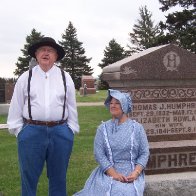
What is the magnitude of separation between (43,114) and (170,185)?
1.76 m

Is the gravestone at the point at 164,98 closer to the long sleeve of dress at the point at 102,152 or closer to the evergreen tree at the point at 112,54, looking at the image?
the long sleeve of dress at the point at 102,152

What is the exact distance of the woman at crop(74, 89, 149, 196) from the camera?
15.6 ft

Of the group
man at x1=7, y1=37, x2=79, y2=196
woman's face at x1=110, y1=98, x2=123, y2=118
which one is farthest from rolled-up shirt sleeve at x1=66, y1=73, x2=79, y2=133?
woman's face at x1=110, y1=98, x2=123, y2=118

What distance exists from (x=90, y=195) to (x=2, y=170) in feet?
10.4

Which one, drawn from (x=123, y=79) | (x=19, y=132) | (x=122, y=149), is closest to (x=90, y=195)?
(x=122, y=149)

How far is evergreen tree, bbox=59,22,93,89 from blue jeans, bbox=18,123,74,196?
51046mm

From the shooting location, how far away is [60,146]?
461cm

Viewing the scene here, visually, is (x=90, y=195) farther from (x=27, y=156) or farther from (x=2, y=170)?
(x=2, y=170)

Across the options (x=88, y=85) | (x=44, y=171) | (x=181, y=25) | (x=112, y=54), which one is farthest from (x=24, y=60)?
(x=44, y=171)

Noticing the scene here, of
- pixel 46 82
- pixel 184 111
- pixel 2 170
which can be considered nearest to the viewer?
pixel 46 82

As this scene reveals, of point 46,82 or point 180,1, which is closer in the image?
point 46,82

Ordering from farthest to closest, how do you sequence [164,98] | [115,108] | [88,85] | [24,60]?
1. [24,60]
2. [88,85]
3. [164,98]
4. [115,108]

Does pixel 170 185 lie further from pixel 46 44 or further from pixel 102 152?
pixel 46 44

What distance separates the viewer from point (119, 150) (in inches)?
189
